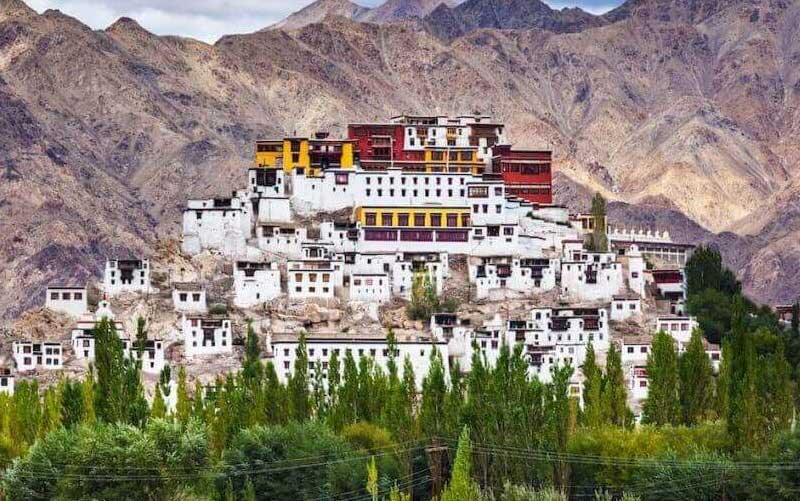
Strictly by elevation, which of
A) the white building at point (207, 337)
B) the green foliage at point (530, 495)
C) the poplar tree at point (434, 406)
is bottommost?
the green foliage at point (530, 495)

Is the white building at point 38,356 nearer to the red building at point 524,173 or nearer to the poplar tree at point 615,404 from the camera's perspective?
the poplar tree at point 615,404

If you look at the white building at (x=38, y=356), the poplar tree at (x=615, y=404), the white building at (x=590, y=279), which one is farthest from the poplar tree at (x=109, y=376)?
the white building at (x=590, y=279)

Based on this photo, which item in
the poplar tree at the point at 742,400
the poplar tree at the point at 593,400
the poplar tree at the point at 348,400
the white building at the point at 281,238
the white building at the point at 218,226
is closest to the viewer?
the poplar tree at the point at 742,400

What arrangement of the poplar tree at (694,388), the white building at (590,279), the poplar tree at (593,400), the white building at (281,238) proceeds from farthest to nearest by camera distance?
the white building at (281,238) < the white building at (590,279) < the poplar tree at (694,388) < the poplar tree at (593,400)

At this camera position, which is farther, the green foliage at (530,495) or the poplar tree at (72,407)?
the poplar tree at (72,407)

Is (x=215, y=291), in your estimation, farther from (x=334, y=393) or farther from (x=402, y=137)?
(x=334, y=393)

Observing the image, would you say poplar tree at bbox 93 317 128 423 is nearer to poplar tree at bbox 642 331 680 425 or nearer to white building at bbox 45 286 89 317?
poplar tree at bbox 642 331 680 425

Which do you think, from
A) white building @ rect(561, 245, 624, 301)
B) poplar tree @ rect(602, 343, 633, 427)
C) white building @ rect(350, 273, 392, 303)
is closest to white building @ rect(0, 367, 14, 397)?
white building @ rect(350, 273, 392, 303)
